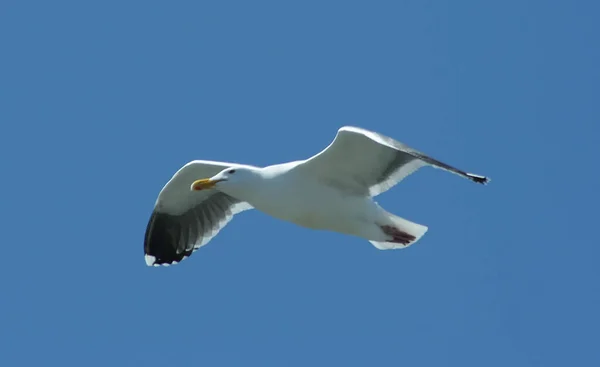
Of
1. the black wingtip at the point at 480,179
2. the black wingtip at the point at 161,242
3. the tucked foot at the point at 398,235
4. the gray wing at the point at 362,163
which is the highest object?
the gray wing at the point at 362,163

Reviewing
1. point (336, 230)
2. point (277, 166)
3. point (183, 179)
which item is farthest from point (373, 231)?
point (183, 179)

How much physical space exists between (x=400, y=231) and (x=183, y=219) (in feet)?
9.49

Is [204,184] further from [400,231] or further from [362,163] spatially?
[400,231]

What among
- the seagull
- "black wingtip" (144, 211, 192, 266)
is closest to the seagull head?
the seagull

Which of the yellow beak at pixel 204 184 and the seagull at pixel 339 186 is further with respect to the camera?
the yellow beak at pixel 204 184

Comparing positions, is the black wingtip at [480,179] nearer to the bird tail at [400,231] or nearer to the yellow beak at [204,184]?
the bird tail at [400,231]

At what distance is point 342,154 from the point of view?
430 inches

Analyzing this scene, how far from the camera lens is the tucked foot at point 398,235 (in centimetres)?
1115

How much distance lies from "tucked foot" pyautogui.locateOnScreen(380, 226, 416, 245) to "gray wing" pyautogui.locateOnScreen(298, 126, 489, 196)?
354mm

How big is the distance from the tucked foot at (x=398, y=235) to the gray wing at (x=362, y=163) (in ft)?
1.16

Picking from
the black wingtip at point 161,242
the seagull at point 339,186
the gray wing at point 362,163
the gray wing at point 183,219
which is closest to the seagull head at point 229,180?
the seagull at point 339,186

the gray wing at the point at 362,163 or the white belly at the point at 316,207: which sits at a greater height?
the gray wing at the point at 362,163

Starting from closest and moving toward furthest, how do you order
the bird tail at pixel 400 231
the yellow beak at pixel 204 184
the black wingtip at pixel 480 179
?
the black wingtip at pixel 480 179
the bird tail at pixel 400 231
the yellow beak at pixel 204 184

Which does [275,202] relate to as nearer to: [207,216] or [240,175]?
[240,175]
